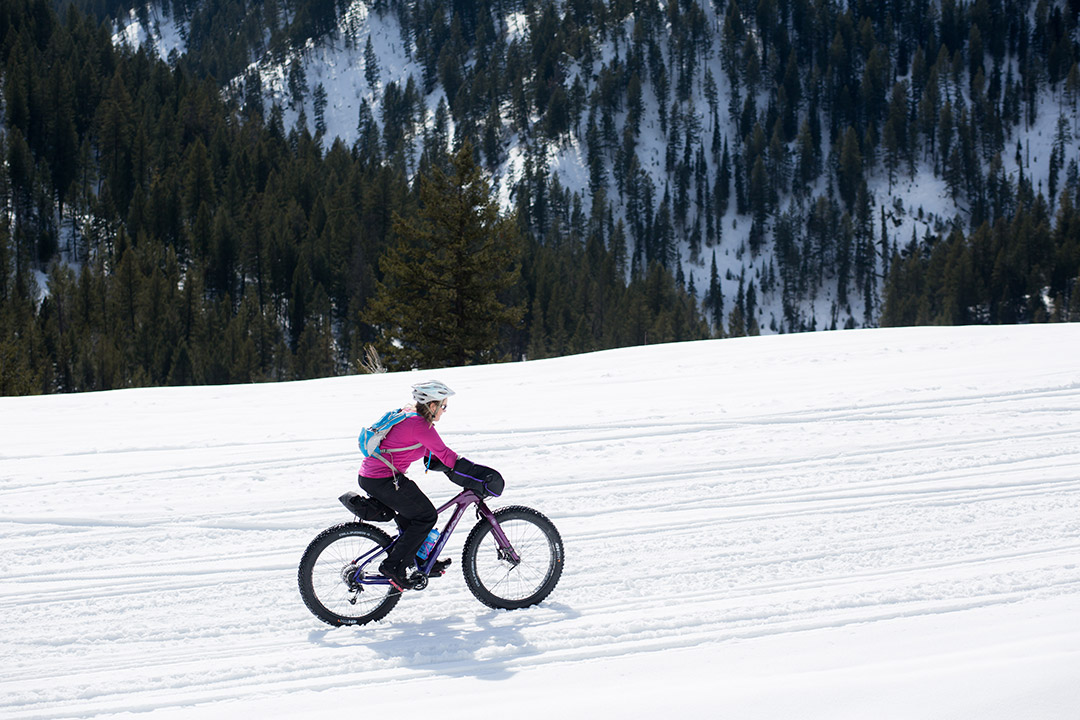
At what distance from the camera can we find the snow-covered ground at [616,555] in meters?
4.64

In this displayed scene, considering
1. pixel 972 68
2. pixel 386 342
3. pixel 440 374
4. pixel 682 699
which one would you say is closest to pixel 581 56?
pixel 972 68

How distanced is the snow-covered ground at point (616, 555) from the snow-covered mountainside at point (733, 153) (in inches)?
5455

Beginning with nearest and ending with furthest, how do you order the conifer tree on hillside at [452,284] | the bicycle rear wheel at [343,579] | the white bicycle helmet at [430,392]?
the white bicycle helmet at [430,392], the bicycle rear wheel at [343,579], the conifer tree on hillside at [452,284]

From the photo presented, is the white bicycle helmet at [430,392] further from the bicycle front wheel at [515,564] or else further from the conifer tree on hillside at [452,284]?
the conifer tree on hillside at [452,284]

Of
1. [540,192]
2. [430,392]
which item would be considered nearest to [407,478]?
[430,392]

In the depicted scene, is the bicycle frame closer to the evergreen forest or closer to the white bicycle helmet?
the white bicycle helmet

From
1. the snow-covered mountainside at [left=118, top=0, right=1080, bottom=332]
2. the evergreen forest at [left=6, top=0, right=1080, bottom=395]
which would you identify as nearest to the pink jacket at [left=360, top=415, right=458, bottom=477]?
the evergreen forest at [left=6, top=0, right=1080, bottom=395]

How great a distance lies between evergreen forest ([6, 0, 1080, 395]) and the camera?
59.0 meters

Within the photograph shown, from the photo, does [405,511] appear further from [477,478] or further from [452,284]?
[452,284]

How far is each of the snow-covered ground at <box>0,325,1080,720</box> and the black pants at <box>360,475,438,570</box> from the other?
0.56m

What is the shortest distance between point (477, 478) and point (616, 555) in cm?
205

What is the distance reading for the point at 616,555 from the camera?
7.05 m

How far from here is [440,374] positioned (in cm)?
1645

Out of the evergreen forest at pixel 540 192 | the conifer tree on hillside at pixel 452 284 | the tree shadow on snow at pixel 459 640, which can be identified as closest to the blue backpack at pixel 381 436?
the tree shadow on snow at pixel 459 640
